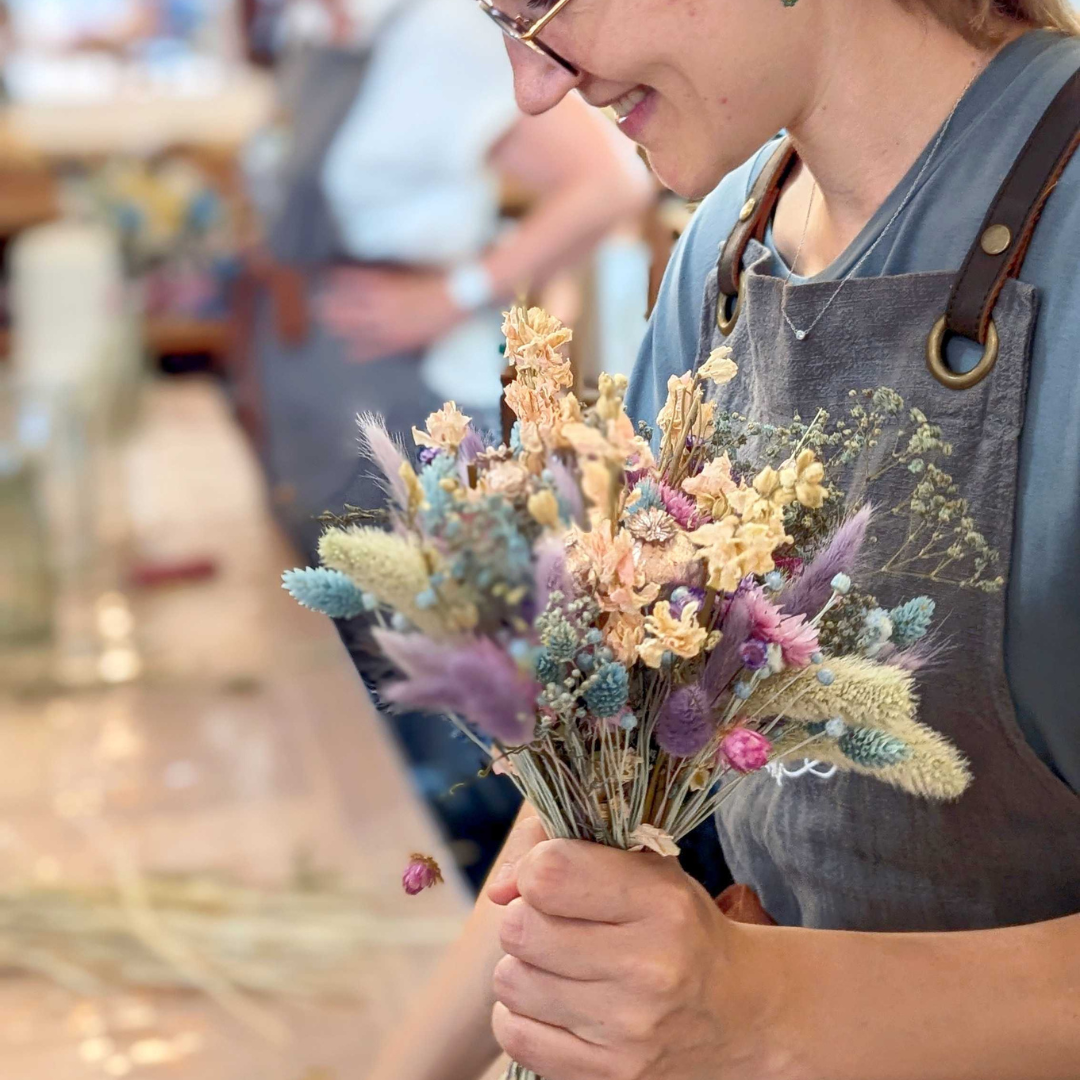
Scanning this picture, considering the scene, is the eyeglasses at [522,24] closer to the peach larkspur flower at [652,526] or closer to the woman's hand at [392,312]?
the peach larkspur flower at [652,526]

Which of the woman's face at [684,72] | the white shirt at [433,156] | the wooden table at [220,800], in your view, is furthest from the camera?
the white shirt at [433,156]

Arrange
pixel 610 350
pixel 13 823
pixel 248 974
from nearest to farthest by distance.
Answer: pixel 610 350 → pixel 248 974 → pixel 13 823

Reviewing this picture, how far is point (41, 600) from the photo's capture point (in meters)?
3.37

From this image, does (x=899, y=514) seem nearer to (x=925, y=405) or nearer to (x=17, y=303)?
(x=925, y=405)

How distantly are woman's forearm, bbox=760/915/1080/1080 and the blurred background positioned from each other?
290mm

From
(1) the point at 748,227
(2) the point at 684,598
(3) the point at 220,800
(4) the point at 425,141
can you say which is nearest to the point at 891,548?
(2) the point at 684,598

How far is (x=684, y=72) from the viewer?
31.7 inches

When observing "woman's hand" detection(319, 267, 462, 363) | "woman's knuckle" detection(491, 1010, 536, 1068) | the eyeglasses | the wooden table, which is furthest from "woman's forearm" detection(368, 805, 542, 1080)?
"woman's hand" detection(319, 267, 462, 363)

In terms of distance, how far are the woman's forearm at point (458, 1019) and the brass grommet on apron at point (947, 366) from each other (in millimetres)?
461

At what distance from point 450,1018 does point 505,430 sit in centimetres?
46

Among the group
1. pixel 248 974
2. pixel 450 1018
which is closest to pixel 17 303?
pixel 248 974

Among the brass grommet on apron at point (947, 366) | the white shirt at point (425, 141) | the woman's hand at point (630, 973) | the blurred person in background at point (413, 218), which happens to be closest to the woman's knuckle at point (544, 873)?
the woman's hand at point (630, 973)

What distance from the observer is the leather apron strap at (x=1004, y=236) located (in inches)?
30.2

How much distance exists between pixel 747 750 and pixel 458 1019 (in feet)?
1.51
